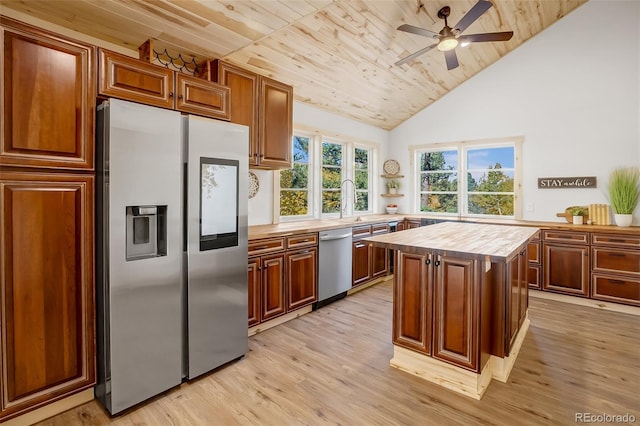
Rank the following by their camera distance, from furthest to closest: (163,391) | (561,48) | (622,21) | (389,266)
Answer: (389,266), (561,48), (622,21), (163,391)

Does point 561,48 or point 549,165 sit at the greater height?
point 561,48

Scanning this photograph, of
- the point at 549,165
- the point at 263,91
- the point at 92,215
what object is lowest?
the point at 92,215

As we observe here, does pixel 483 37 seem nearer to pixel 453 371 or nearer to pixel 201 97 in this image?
pixel 201 97

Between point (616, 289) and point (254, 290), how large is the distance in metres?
4.06

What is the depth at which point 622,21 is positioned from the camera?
13.1ft

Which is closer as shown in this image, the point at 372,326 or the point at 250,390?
the point at 250,390

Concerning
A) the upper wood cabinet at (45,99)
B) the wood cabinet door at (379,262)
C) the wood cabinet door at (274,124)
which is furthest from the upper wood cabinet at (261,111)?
the wood cabinet door at (379,262)

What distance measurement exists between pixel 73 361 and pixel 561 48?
617 centimetres

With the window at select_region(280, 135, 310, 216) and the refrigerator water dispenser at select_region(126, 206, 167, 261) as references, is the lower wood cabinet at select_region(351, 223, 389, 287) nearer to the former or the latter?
the window at select_region(280, 135, 310, 216)

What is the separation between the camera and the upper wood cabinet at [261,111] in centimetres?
300

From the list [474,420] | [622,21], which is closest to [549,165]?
[622,21]

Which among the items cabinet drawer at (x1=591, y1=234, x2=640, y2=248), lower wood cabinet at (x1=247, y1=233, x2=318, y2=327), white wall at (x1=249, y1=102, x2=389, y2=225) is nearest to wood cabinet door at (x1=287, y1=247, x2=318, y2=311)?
lower wood cabinet at (x1=247, y1=233, x2=318, y2=327)

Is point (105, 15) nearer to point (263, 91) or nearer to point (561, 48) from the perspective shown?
point (263, 91)

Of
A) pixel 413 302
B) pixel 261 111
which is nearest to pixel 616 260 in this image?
pixel 413 302
